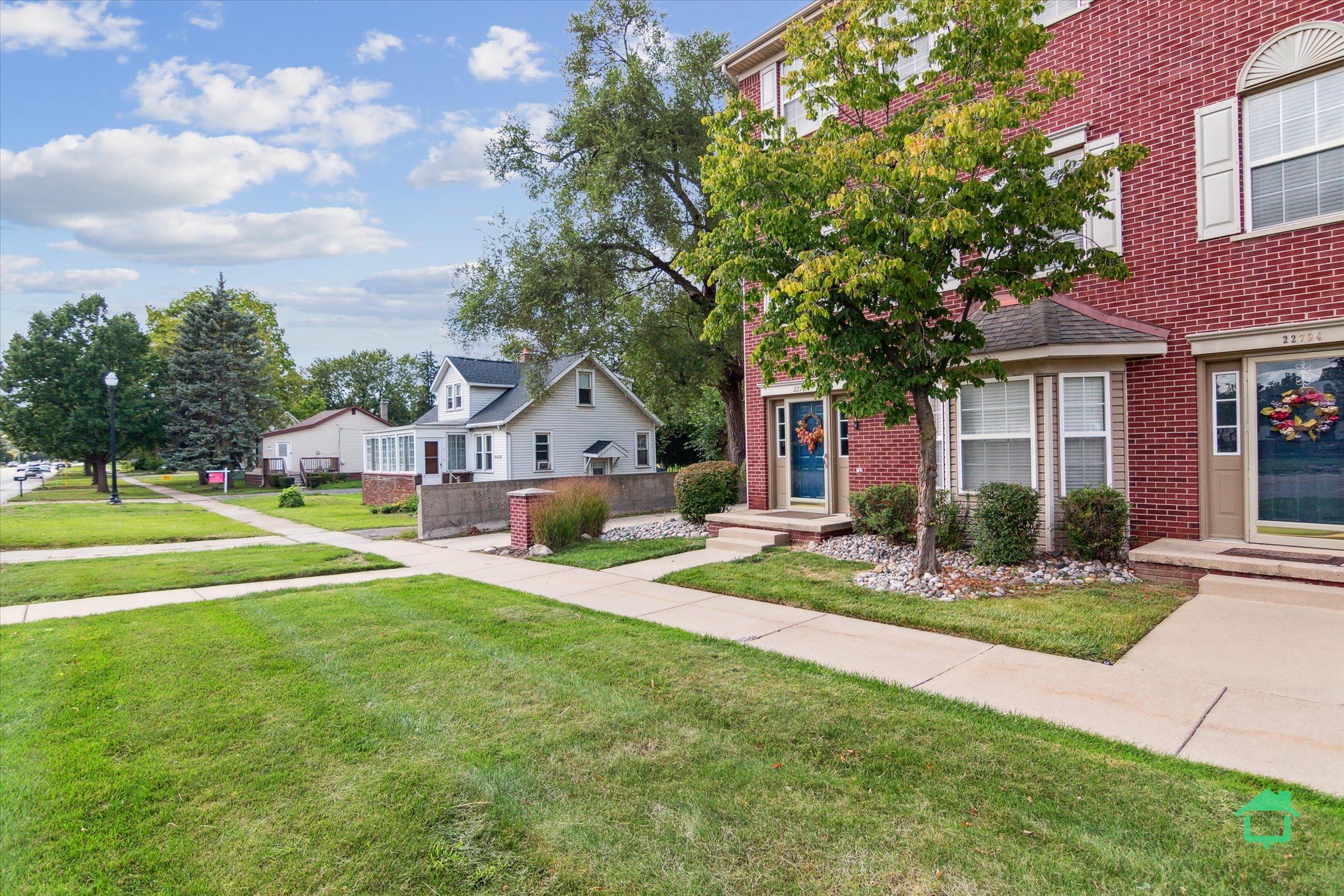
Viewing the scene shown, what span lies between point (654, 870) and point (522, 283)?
14.5m

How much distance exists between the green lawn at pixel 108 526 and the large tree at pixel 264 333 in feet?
76.0

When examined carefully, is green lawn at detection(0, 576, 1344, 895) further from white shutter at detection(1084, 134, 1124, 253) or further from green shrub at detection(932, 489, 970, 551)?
white shutter at detection(1084, 134, 1124, 253)

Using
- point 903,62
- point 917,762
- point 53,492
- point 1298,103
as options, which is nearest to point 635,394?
point 903,62

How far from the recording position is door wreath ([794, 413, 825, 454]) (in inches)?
467

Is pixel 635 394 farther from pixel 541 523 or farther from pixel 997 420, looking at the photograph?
pixel 997 420

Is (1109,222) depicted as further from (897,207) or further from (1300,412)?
(897,207)

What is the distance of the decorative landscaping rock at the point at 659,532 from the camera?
12375 mm

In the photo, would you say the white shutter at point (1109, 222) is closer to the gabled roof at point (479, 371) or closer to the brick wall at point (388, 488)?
the brick wall at point (388, 488)

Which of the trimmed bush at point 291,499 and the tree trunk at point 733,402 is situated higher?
the tree trunk at point 733,402

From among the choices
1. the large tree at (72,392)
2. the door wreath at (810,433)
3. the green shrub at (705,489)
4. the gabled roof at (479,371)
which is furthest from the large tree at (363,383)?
the door wreath at (810,433)

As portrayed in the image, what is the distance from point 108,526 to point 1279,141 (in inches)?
885

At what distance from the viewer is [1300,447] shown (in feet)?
23.3

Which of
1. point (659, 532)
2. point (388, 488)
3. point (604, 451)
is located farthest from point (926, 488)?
point (388, 488)

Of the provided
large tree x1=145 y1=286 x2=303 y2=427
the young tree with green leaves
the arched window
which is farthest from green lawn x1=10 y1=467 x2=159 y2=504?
the arched window
